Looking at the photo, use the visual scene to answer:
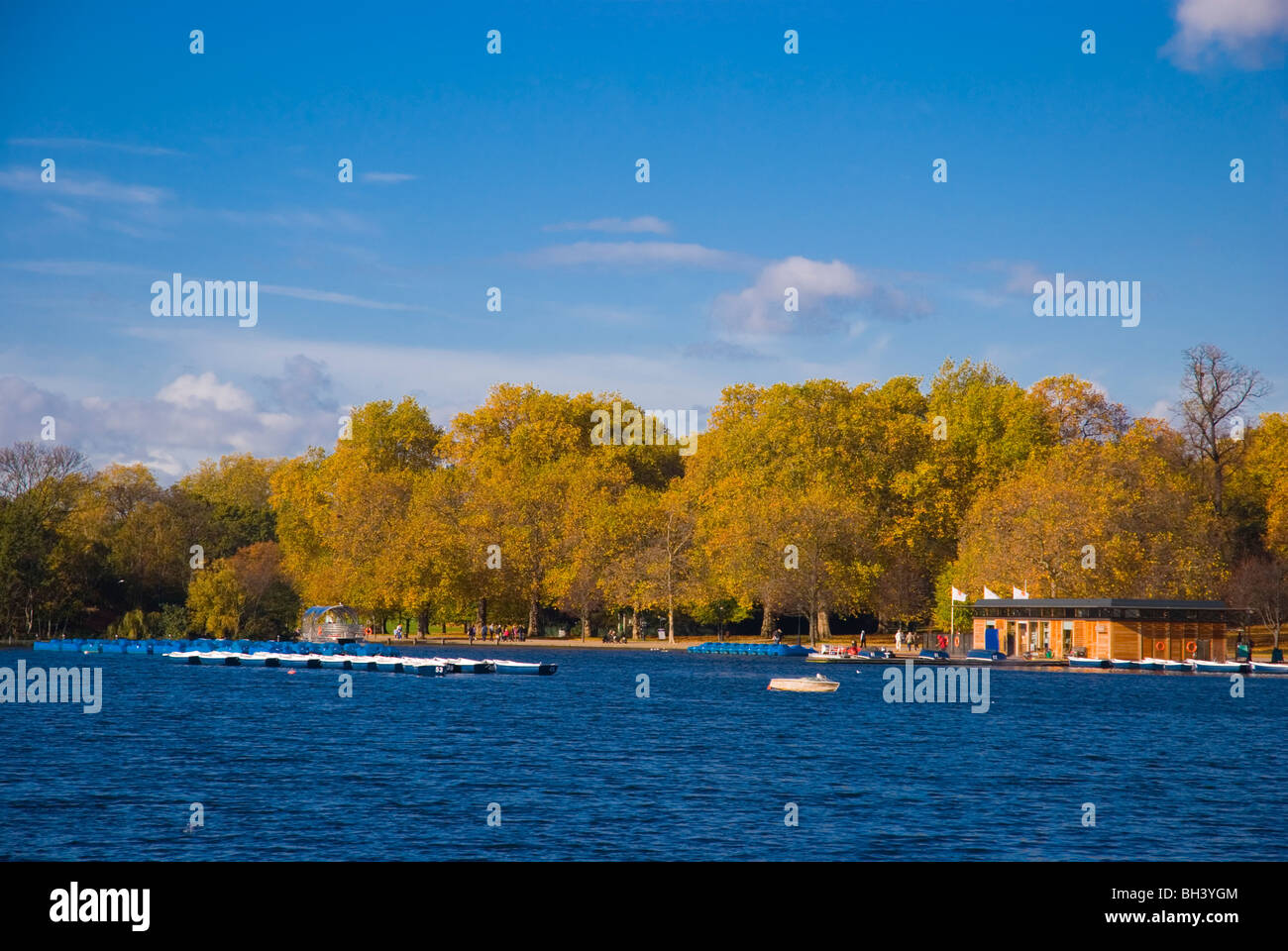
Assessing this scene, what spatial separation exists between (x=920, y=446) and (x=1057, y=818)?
3154 inches

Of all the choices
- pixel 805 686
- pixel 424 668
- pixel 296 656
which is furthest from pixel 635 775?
pixel 296 656

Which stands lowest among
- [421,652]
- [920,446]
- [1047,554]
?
[421,652]

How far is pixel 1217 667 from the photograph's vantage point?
8600 cm

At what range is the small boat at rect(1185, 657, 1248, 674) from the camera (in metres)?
85.9

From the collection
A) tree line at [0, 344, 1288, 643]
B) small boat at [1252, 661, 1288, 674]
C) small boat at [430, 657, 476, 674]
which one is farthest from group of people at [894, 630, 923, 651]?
small boat at [430, 657, 476, 674]

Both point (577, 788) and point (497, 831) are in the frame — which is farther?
point (577, 788)

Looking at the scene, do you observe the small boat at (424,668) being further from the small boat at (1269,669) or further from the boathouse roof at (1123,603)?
the small boat at (1269,669)

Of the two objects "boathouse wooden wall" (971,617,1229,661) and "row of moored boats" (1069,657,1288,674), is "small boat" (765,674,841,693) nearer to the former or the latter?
"row of moored boats" (1069,657,1288,674)

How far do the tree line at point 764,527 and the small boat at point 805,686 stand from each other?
27562 millimetres

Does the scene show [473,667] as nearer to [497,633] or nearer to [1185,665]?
[497,633]

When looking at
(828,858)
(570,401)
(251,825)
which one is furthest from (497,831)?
(570,401)

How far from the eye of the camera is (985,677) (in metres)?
80.3

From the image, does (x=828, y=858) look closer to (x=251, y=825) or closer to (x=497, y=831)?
(x=497, y=831)
